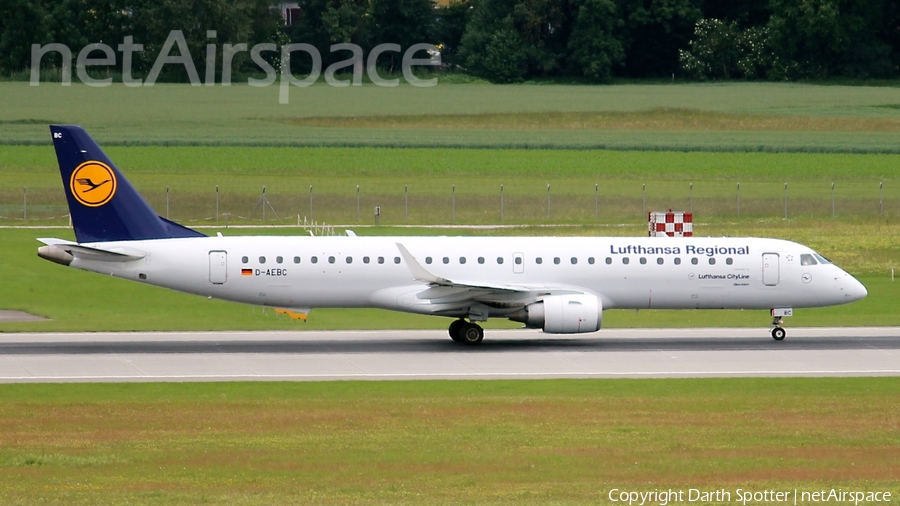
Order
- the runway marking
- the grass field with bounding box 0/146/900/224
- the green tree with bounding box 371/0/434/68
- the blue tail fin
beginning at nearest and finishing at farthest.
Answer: the runway marking, the blue tail fin, the grass field with bounding box 0/146/900/224, the green tree with bounding box 371/0/434/68

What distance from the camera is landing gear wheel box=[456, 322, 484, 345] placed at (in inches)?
1345

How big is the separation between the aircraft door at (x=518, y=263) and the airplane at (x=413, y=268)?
0.08 feet

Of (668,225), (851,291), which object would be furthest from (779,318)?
(668,225)

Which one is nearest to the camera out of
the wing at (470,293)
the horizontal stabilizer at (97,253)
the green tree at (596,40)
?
the horizontal stabilizer at (97,253)

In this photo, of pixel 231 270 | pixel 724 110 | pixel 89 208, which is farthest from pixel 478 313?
pixel 724 110

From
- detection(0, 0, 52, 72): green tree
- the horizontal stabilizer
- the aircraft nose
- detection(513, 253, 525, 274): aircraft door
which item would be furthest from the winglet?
detection(0, 0, 52, 72): green tree

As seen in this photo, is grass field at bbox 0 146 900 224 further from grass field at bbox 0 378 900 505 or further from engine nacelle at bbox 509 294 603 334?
grass field at bbox 0 378 900 505

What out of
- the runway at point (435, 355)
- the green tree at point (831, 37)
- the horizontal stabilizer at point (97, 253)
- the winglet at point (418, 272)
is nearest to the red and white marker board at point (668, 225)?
the runway at point (435, 355)

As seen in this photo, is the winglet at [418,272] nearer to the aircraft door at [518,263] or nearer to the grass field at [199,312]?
the aircraft door at [518,263]

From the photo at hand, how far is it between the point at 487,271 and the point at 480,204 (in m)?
35.1

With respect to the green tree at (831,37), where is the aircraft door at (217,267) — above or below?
below

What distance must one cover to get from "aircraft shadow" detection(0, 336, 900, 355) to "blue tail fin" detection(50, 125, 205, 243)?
2.80 m

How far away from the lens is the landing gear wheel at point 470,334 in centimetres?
3416

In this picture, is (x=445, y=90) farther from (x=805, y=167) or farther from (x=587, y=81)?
(x=805, y=167)
